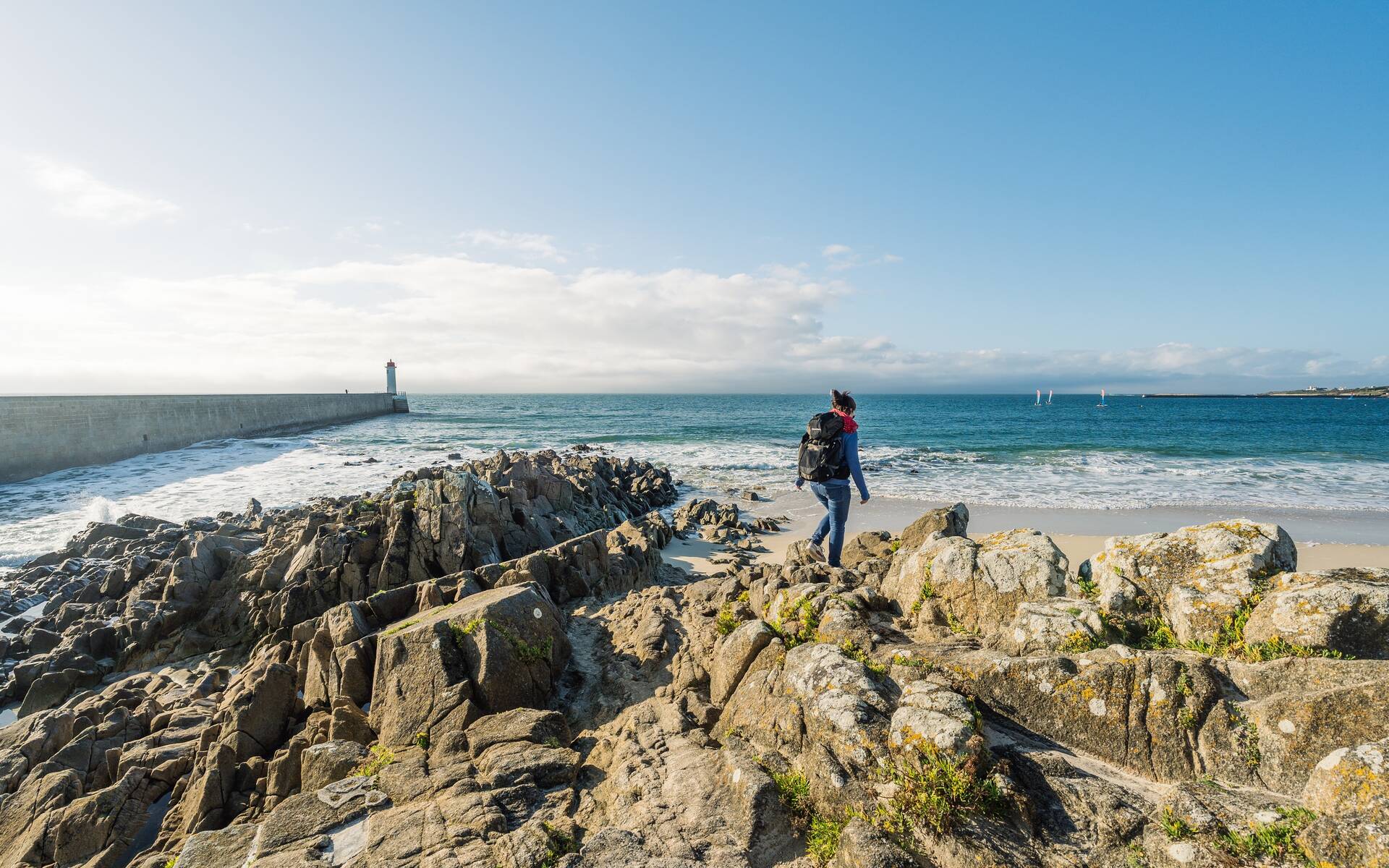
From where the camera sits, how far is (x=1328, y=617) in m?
4.06

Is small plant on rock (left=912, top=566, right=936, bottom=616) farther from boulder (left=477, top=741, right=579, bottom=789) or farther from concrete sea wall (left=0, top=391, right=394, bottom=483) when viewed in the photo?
concrete sea wall (left=0, top=391, right=394, bottom=483)

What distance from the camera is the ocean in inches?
806

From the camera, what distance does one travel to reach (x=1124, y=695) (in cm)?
405

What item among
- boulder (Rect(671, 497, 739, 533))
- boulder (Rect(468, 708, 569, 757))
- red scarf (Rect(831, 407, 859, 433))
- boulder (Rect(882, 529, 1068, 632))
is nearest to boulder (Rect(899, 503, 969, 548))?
red scarf (Rect(831, 407, 859, 433))

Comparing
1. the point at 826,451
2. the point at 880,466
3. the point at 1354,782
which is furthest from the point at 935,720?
the point at 880,466

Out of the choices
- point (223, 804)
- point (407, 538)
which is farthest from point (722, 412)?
point (223, 804)

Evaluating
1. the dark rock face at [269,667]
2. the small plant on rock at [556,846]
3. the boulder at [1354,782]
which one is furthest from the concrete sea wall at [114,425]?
the boulder at [1354,782]

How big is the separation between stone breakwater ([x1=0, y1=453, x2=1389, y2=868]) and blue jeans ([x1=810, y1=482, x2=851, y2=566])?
2.79 feet

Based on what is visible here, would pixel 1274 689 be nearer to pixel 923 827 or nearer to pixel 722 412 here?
pixel 923 827

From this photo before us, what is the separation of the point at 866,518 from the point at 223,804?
1626cm

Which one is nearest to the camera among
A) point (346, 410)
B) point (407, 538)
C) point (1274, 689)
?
point (1274, 689)

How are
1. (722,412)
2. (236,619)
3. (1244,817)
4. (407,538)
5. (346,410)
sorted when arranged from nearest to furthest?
(1244,817) → (236,619) → (407,538) → (346,410) → (722,412)

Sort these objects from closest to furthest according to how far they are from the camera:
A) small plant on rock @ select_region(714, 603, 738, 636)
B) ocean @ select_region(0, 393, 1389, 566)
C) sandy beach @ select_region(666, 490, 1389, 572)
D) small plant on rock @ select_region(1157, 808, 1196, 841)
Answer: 1. small plant on rock @ select_region(1157, 808, 1196, 841)
2. small plant on rock @ select_region(714, 603, 738, 636)
3. sandy beach @ select_region(666, 490, 1389, 572)
4. ocean @ select_region(0, 393, 1389, 566)

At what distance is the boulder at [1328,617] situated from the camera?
400 centimetres
